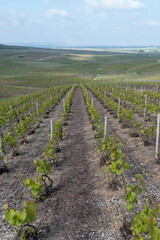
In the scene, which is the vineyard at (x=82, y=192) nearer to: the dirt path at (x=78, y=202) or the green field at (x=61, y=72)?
the dirt path at (x=78, y=202)

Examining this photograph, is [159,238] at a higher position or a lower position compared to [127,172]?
higher

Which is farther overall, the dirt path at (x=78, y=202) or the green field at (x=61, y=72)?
the green field at (x=61, y=72)

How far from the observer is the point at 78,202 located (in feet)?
19.2

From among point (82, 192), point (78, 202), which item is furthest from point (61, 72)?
point (78, 202)

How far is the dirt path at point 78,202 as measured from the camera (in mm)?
4824

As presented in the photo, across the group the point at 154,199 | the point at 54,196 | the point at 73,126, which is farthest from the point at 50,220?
the point at 73,126

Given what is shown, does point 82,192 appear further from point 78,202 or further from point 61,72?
point 61,72

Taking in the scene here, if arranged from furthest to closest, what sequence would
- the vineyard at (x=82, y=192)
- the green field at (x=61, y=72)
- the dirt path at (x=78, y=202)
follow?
the green field at (x=61, y=72) < the dirt path at (x=78, y=202) < the vineyard at (x=82, y=192)

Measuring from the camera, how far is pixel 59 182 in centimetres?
700

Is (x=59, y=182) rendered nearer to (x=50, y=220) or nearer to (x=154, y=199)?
(x=50, y=220)

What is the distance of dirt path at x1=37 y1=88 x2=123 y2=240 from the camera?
15.8 feet

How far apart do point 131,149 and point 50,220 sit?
4930 millimetres

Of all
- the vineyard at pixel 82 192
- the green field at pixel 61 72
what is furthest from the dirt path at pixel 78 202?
the green field at pixel 61 72

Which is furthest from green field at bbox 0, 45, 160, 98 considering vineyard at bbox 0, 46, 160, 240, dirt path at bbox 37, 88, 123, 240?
dirt path at bbox 37, 88, 123, 240
